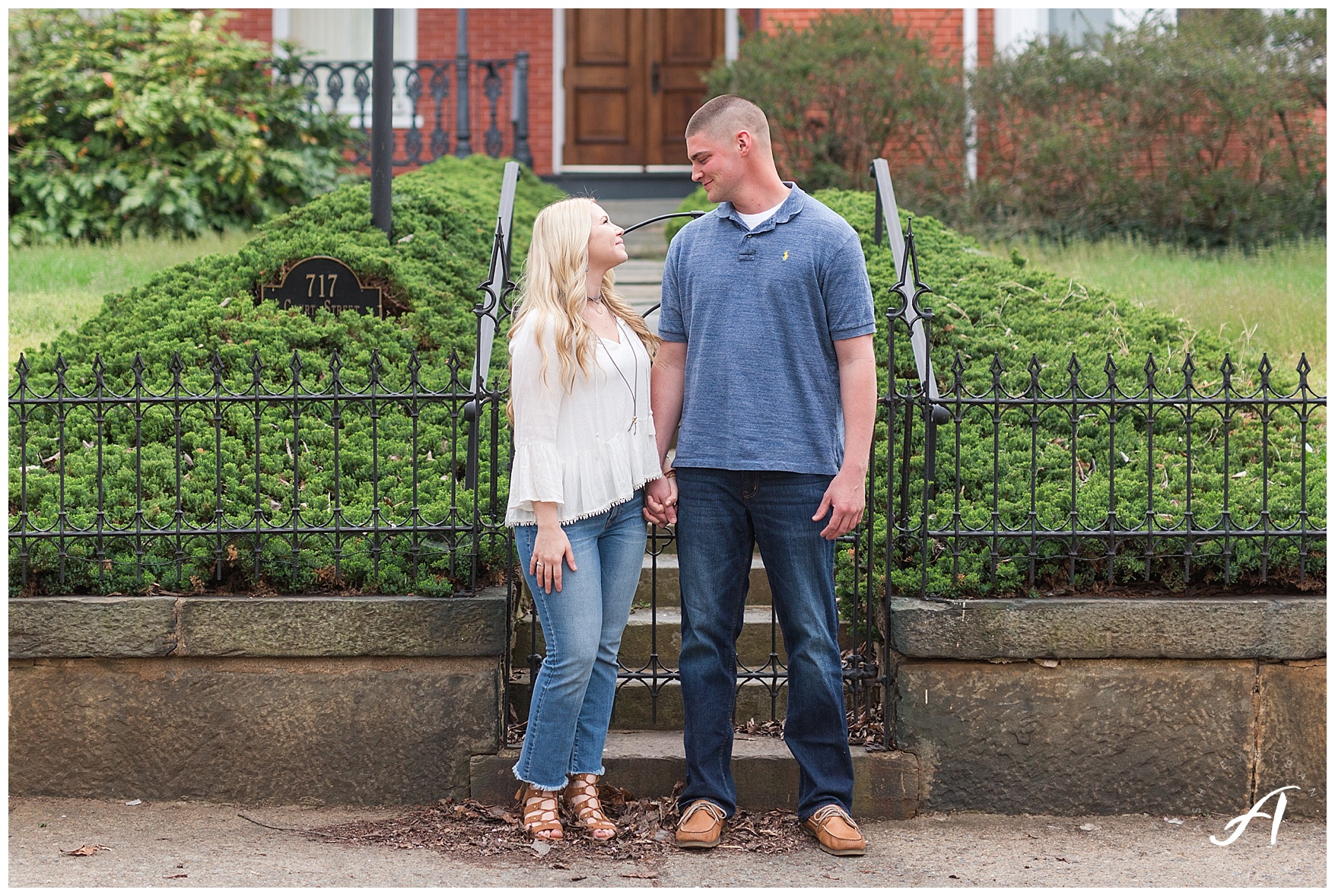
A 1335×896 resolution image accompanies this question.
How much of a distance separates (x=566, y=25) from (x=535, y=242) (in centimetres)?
1082

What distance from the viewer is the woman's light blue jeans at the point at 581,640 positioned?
138 inches

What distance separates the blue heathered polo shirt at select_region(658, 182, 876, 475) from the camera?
3.48m

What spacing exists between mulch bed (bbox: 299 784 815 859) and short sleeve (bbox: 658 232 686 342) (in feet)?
4.76

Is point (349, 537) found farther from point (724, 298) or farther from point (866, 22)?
point (866, 22)

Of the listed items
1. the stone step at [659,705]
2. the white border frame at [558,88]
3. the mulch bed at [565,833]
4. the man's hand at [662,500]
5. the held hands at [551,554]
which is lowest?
the mulch bed at [565,833]

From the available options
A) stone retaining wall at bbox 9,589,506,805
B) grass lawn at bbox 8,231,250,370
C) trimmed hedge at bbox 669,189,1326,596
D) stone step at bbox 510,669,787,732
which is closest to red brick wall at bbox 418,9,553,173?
grass lawn at bbox 8,231,250,370

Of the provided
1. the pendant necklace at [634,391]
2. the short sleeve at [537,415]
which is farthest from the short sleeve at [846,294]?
the short sleeve at [537,415]

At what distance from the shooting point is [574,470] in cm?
347

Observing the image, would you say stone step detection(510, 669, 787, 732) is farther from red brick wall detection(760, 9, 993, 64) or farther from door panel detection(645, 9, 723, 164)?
door panel detection(645, 9, 723, 164)

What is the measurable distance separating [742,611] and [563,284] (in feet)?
3.52

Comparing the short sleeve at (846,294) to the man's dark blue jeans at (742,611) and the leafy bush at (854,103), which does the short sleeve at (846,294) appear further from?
the leafy bush at (854,103)

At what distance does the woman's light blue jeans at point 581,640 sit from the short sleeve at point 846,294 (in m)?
0.76

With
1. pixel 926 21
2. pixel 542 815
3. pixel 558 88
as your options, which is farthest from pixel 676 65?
pixel 542 815

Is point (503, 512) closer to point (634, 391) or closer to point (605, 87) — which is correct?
point (634, 391)
